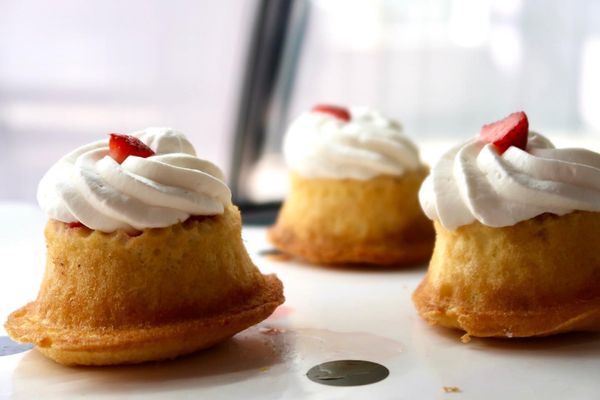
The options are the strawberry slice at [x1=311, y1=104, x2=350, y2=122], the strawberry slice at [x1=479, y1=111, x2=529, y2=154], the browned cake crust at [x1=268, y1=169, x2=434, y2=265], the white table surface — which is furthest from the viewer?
the strawberry slice at [x1=311, y1=104, x2=350, y2=122]

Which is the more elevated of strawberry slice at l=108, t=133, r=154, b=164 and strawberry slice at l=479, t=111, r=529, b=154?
strawberry slice at l=479, t=111, r=529, b=154

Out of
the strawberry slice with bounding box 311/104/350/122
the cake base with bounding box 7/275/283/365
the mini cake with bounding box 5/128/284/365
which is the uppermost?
the strawberry slice with bounding box 311/104/350/122

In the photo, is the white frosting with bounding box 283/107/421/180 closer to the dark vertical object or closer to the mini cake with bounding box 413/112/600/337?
the mini cake with bounding box 413/112/600/337

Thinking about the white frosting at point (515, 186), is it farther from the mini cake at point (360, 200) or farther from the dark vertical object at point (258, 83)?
the dark vertical object at point (258, 83)

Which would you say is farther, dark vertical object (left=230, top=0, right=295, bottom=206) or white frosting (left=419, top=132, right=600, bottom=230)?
dark vertical object (left=230, top=0, right=295, bottom=206)

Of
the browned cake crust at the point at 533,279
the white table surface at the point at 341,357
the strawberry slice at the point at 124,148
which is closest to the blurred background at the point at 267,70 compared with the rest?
the white table surface at the point at 341,357

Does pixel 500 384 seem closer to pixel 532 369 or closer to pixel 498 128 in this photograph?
pixel 532 369

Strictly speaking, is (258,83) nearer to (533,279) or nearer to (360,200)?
(360,200)

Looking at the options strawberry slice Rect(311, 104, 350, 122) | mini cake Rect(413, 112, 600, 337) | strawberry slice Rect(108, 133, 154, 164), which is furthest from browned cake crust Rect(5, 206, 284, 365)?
strawberry slice Rect(311, 104, 350, 122)
